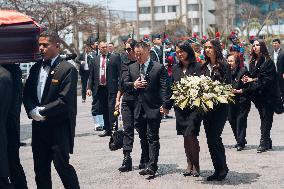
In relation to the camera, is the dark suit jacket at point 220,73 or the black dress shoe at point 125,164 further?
the black dress shoe at point 125,164

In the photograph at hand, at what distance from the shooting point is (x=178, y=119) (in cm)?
962

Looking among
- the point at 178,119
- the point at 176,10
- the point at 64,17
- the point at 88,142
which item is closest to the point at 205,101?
the point at 178,119

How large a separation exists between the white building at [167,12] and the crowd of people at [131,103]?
105m

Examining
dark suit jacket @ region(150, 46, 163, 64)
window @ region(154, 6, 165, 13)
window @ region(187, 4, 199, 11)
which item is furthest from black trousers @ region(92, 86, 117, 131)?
window @ region(154, 6, 165, 13)

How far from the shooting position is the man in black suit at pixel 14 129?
24.2ft

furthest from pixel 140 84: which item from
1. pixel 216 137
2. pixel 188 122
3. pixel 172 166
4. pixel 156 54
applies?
pixel 156 54

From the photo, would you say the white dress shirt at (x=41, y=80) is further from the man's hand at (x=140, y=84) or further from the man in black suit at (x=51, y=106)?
the man's hand at (x=140, y=84)

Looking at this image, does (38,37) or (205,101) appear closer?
(38,37)

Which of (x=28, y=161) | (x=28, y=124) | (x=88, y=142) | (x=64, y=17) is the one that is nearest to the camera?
(x=28, y=161)

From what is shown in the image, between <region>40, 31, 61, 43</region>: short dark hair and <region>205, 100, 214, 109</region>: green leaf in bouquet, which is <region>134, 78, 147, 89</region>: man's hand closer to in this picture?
<region>205, 100, 214, 109</region>: green leaf in bouquet

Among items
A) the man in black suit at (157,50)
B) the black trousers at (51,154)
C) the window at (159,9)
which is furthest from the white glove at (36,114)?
→ the window at (159,9)

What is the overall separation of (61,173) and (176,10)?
4590 inches

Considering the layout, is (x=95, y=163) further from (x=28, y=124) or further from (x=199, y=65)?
(x=28, y=124)

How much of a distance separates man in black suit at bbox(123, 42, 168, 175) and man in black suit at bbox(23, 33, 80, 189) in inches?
98.7
